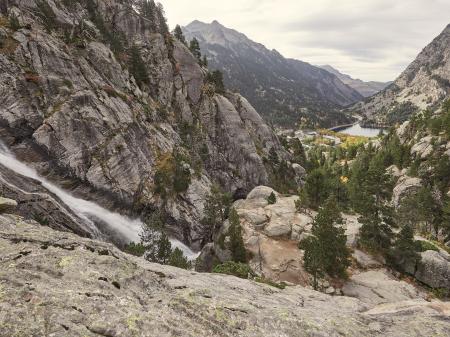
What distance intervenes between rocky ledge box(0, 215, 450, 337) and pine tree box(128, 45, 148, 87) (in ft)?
250

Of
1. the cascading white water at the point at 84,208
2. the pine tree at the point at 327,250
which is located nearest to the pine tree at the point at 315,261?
the pine tree at the point at 327,250

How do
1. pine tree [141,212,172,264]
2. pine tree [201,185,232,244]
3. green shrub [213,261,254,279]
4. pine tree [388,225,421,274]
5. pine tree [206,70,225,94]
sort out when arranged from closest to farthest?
green shrub [213,261,254,279] → pine tree [141,212,172,264] → pine tree [388,225,421,274] → pine tree [201,185,232,244] → pine tree [206,70,225,94]

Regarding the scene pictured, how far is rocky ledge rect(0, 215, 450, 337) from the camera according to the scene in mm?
11391

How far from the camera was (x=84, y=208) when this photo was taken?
53156mm

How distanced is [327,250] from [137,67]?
7311 centimetres

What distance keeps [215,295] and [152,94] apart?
85177mm

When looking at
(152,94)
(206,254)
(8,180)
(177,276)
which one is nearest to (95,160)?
(8,180)

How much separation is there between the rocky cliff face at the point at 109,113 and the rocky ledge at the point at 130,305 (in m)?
41.1

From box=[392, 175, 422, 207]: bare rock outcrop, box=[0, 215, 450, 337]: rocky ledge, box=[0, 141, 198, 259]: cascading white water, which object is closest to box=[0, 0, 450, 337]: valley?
box=[0, 215, 450, 337]: rocky ledge

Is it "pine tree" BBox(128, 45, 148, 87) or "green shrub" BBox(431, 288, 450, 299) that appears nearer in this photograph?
"green shrub" BBox(431, 288, 450, 299)

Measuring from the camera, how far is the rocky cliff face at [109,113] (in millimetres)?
55750

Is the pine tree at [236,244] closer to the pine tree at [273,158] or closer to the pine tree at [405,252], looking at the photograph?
the pine tree at [405,252]

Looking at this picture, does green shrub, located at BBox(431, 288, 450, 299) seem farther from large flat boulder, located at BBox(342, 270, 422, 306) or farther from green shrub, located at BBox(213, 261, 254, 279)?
green shrub, located at BBox(213, 261, 254, 279)

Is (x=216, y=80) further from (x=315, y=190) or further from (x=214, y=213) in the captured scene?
(x=214, y=213)
